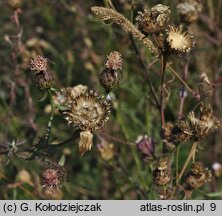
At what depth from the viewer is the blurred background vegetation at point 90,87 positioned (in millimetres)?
1652

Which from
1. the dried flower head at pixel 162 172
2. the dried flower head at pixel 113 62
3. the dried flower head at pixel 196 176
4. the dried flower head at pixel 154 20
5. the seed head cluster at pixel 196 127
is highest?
the dried flower head at pixel 154 20

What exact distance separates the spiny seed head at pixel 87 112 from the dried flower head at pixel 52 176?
0.12 m

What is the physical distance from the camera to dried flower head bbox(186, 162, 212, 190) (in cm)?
118

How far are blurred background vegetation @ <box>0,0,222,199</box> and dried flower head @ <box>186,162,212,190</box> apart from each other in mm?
297

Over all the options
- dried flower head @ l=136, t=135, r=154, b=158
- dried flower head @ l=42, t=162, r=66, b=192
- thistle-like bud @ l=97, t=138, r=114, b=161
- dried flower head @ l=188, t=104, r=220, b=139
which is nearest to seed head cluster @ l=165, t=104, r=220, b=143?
dried flower head @ l=188, t=104, r=220, b=139

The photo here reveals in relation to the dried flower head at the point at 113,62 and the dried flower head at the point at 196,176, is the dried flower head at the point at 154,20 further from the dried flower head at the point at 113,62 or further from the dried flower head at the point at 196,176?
the dried flower head at the point at 196,176

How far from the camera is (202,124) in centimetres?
114

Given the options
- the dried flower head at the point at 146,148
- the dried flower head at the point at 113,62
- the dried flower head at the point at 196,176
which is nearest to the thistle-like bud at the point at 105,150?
the dried flower head at the point at 146,148

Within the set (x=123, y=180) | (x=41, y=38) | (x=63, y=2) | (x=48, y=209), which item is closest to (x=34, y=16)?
(x=41, y=38)

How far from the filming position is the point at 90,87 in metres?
2.00

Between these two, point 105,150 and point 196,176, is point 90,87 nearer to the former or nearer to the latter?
point 105,150

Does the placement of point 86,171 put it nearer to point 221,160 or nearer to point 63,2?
point 221,160

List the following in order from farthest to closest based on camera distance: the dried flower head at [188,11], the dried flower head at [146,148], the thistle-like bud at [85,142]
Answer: the dried flower head at [188,11] < the dried flower head at [146,148] < the thistle-like bud at [85,142]

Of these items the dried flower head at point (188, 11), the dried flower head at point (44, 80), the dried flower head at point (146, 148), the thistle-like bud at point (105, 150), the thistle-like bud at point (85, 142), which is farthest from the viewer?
the thistle-like bud at point (105, 150)
